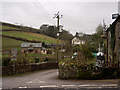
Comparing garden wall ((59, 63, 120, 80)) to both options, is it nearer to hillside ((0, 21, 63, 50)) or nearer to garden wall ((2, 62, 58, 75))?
garden wall ((2, 62, 58, 75))

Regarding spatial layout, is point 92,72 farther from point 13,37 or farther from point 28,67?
point 13,37

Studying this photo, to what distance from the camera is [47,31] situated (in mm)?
78625

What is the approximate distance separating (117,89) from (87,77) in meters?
3.24

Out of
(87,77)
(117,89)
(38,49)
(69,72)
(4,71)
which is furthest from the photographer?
(38,49)

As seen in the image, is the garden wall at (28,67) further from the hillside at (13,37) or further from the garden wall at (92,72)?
the garden wall at (92,72)

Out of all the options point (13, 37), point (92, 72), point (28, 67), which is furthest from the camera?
point (13, 37)

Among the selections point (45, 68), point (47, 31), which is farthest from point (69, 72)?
point (47, 31)

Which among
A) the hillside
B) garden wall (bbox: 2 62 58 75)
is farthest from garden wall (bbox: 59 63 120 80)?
the hillside

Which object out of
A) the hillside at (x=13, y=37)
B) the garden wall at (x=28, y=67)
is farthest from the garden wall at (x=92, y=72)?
the hillside at (x=13, y=37)

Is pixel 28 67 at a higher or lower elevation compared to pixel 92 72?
lower

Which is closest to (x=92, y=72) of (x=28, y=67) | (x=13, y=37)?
(x=28, y=67)

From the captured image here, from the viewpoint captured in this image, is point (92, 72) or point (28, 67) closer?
point (92, 72)

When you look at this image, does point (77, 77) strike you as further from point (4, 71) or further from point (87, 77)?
point (4, 71)

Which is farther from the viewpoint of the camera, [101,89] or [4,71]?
[4,71]
